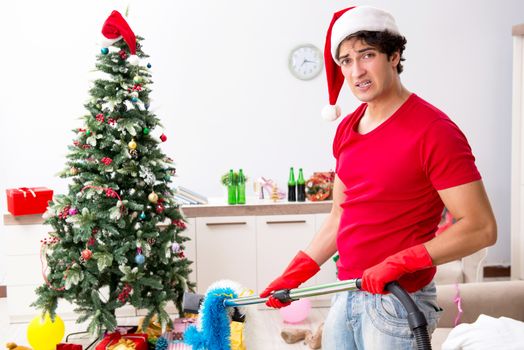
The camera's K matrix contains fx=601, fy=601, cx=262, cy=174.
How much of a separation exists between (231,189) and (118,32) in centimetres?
142

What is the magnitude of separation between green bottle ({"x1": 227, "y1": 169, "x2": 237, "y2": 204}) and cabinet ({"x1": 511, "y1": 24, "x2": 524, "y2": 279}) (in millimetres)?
2182

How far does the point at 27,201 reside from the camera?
4.04 m

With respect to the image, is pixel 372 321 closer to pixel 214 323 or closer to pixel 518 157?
pixel 214 323

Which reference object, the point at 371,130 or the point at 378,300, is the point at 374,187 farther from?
the point at 378,300

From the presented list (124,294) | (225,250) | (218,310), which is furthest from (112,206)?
(218,310)

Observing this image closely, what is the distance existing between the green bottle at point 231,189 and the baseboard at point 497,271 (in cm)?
245

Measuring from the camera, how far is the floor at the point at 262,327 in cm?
370

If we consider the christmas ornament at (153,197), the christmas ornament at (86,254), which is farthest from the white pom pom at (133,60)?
the christmas ornament at (86,254)

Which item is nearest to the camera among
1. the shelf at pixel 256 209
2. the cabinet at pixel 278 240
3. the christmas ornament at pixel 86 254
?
the christmas ornament at pixel 86 254

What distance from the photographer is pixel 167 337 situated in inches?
137

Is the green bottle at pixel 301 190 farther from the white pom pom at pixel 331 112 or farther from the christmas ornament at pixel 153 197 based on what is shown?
the white pom pom at pixel 331 112

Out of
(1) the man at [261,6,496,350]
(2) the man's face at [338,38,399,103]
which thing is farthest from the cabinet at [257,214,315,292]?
(2) the man's face at [338,38,399,103]

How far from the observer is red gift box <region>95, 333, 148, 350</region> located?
131 inches

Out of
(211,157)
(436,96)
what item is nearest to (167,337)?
(211,157)
